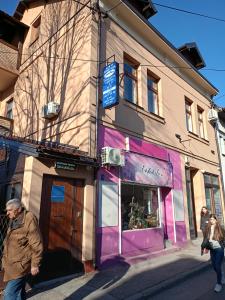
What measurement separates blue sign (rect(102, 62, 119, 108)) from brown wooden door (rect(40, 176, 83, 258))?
2.43 metres

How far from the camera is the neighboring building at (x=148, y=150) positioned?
25.7ft

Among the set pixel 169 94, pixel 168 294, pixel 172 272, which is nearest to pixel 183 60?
pixel 169 94

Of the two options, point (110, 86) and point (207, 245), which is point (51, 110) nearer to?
point (110, 86)

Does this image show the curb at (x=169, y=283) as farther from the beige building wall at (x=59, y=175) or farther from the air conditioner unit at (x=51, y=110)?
the air conditioner unit at (x=51, y=110)

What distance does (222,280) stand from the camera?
5.77 meters

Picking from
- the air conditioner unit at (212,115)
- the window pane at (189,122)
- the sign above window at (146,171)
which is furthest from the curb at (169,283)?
the air conditioner unit at (212,115)

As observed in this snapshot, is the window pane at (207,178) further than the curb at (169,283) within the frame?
Yes

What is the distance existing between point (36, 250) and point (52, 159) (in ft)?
8.85

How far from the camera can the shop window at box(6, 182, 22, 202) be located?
7.03 meters

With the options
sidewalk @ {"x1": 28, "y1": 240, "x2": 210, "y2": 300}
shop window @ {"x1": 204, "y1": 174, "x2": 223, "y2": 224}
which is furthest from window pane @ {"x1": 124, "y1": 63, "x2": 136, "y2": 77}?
shop window @ {"x1": 204, "y1": 174, "x2": 223, "y2": 224}

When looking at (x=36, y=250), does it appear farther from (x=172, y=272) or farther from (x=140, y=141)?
(x=140, y=141)

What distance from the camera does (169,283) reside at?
596cm

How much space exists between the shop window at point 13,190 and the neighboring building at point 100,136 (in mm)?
54

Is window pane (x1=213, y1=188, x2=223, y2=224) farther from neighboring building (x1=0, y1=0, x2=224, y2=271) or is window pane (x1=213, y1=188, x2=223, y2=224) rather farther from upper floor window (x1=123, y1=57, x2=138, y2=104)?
upper floor window (x1=123, y1=57, x2=138, y2=104)
